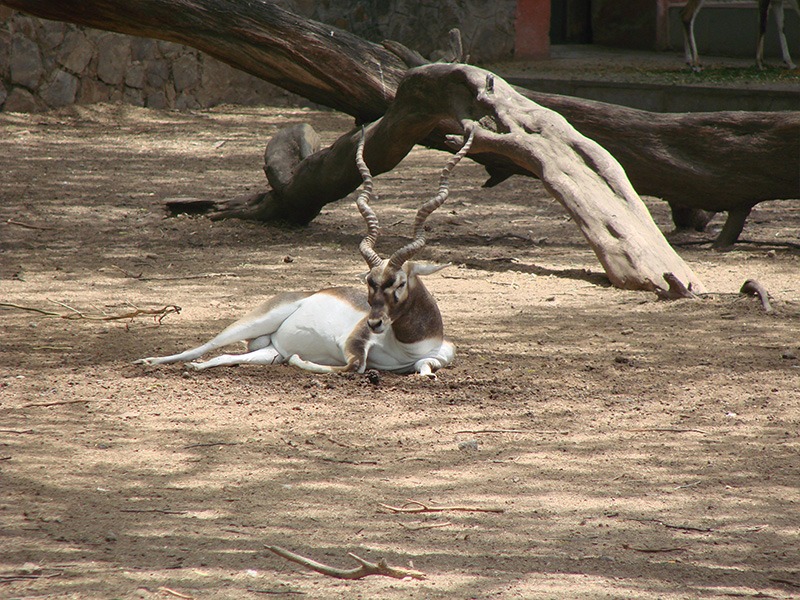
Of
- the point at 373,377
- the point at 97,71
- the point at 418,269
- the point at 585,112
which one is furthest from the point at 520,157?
the point at 97,71

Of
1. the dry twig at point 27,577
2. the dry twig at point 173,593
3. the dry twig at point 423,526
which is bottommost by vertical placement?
the dry twig at point 423,526

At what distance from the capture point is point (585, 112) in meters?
7.18

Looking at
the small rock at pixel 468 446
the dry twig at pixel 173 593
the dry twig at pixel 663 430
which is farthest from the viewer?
the dry twig at pixel 663 430

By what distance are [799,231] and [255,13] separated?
4.33 meters

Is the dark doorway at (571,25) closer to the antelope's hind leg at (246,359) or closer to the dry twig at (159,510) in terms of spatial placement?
the antelope's hind leg at (246,359)

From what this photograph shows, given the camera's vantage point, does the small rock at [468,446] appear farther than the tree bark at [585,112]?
No

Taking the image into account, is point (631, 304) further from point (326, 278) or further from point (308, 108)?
point (308, 108)

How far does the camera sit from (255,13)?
22.9 ft

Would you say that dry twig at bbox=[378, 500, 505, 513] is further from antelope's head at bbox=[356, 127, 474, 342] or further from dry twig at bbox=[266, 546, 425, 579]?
antelope's head at bbox=[356, 127, 474, 342]

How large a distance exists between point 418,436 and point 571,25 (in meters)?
14.0

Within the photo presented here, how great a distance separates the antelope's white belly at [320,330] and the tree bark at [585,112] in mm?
2885

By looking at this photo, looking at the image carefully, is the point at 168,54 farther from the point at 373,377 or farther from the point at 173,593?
the point at 173,593

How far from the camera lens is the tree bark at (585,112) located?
679 cm

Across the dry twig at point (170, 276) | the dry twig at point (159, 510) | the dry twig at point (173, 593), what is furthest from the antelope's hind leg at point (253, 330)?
the dry twig at point (173, 593)
